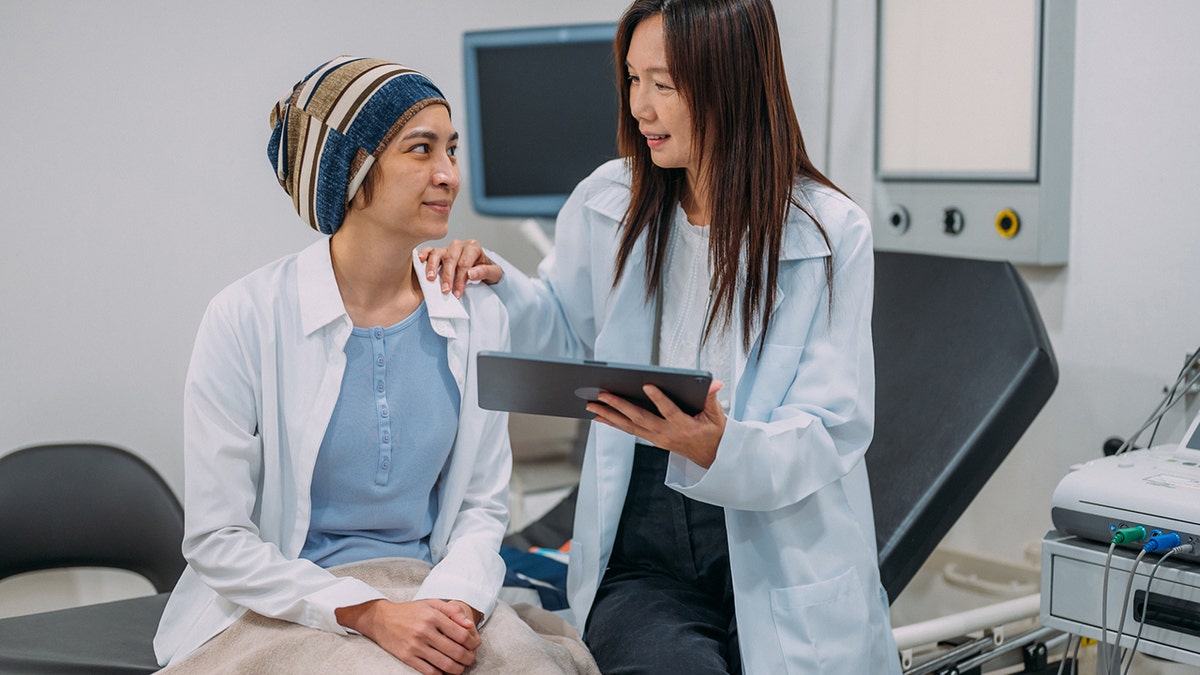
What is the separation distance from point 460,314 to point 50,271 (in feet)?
3.94

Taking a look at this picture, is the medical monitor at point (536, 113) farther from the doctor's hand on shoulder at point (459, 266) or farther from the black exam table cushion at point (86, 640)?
the black exam table cushion at point (86, 640)

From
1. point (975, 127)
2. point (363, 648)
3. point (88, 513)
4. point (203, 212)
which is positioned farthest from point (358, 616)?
point (975, 127)

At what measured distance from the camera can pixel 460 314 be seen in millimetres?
1536

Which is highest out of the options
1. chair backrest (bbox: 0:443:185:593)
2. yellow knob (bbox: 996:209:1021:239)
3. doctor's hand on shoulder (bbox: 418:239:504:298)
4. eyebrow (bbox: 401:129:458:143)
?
eyebrow (bbox: 401:129:458:143)

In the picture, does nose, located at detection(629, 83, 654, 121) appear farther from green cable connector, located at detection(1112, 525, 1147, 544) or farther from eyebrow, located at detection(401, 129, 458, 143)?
green cable connector, located at detection(1112, 525, 1147, 544)

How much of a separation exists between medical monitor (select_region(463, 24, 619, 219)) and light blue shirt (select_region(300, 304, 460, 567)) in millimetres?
1179

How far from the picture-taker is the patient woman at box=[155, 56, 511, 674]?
54.0 inches

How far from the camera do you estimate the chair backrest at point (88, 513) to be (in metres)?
2.06

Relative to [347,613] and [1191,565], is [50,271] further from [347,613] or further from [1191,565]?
[1191,565]

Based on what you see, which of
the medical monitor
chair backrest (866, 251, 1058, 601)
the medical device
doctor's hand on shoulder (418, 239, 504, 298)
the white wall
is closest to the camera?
doctor's hand on shoulder (418, 239, 504, 298)

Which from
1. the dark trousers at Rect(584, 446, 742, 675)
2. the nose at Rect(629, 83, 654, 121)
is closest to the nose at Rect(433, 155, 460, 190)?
the nose at Rect(629, 83, 654, 121)

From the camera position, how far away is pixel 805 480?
1434mm

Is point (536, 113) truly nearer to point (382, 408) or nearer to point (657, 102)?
point (657, 102)

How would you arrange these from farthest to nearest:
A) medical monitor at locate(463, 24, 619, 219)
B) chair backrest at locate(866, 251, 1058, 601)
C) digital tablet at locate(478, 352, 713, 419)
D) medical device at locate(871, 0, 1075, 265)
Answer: medical monitor at locate(463, 24, 619, 219) < medical device at locate(871, 0, 1075, 265) < chair backrest at locate(866, 251, 1058, 601) < digital tablet at locate(478, 352, 713, 419)
